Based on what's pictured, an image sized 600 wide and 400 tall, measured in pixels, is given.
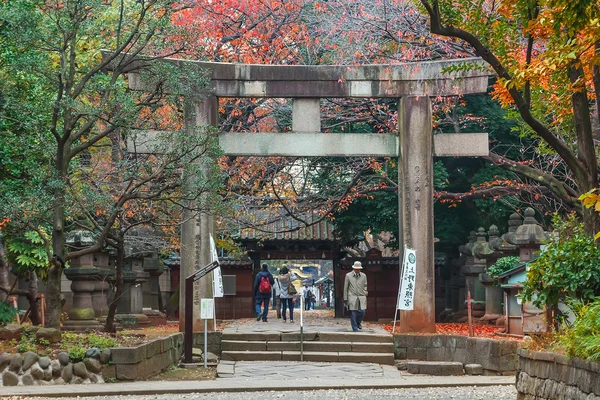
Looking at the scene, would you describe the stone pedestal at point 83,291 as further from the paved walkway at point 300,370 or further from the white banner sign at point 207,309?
the paved walkway at point 300,370

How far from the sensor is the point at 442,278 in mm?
30328

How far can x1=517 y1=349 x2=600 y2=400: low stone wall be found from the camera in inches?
326

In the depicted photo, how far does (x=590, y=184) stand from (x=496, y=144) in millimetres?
15328

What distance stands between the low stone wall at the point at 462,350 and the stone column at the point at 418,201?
1.54 ft

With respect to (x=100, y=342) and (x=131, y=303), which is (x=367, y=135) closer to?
(x=100, y=342)

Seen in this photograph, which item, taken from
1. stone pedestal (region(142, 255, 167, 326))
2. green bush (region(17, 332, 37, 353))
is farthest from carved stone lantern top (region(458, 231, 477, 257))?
green bush (region(17, 332, 37, 353))

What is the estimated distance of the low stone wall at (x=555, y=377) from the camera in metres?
→ 8.28

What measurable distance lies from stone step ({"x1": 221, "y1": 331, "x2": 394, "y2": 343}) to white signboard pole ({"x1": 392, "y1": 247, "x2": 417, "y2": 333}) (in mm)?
786

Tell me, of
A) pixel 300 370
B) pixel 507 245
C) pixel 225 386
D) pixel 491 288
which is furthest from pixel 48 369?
pixel 491 288

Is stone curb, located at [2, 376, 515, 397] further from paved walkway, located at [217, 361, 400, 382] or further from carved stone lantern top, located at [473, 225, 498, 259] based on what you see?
carved stone lantern top, located at [473, 225, 498, 259]

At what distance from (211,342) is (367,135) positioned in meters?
5.57

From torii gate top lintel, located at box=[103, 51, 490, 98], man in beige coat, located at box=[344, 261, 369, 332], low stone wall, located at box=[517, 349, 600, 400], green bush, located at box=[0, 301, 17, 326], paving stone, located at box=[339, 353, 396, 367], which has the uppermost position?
torii gate top lintel, located at box=[103, 51, 490, 98]

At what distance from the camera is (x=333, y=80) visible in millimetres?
18516

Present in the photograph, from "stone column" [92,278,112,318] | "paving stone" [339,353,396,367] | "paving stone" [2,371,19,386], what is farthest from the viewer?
"stone column" [92,278,112,318]
